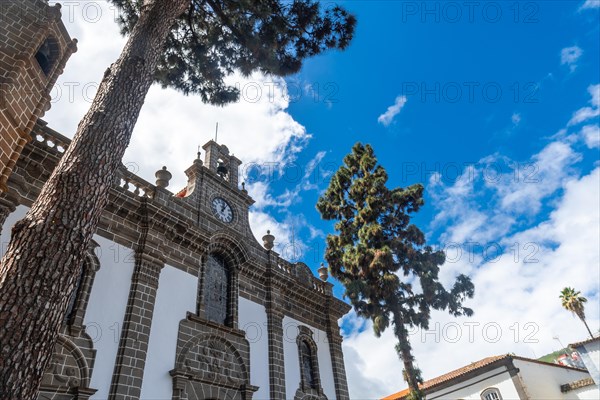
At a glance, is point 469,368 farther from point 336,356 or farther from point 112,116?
point 112,116

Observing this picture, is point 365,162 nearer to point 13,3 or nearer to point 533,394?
point 13,3

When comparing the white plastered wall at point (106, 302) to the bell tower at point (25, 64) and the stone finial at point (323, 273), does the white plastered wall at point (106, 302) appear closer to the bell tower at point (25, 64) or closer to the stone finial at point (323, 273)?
the bell tower at point (25, 64)

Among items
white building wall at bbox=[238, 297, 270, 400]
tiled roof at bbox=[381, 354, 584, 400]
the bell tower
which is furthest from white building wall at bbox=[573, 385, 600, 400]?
the bell tower

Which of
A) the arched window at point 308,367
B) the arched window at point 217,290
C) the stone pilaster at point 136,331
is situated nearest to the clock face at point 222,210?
the arched window at point 217,290

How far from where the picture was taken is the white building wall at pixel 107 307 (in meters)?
8.20

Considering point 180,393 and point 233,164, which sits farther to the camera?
point 233,164

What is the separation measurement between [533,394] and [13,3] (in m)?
26.4


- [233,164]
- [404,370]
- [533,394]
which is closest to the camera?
[404,370]

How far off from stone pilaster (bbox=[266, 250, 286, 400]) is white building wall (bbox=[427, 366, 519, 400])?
14434mm

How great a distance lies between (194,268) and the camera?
37.3 feet

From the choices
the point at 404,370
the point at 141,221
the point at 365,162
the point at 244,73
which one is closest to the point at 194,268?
the point at 141,221

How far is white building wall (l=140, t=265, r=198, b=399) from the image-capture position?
901 centimetres

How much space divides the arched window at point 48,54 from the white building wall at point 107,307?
517 centimetres

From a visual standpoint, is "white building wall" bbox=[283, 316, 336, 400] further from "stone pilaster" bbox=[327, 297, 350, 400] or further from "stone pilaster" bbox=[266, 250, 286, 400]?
"stone pilaster" bbox=[266, 250, 286, 400]
